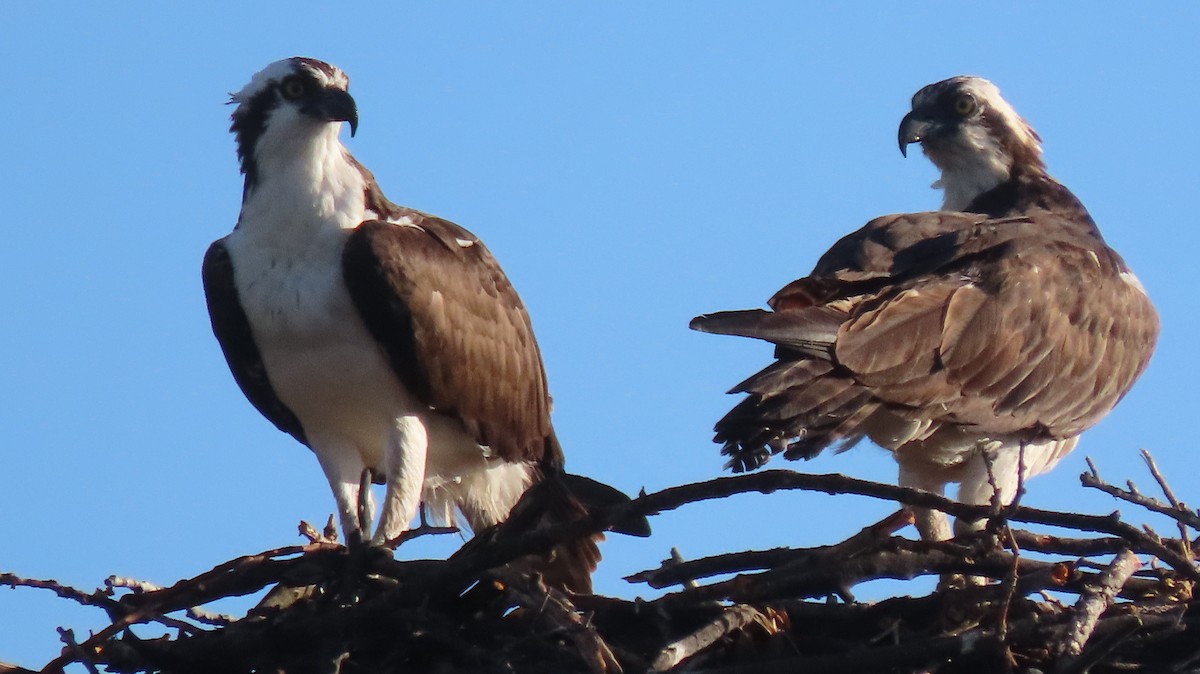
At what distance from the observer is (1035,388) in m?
8.34

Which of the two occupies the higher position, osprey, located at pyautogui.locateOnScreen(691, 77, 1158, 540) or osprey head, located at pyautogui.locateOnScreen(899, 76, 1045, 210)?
osprey head, located at pyautogui.locateOnScreen(899, 76, 1045, 210)

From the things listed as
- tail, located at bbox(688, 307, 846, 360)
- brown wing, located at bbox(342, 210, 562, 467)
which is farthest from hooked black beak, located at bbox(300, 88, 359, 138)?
tail, located at bbox(688, 307, 846, 360)

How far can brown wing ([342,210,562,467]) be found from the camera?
7.93 meters

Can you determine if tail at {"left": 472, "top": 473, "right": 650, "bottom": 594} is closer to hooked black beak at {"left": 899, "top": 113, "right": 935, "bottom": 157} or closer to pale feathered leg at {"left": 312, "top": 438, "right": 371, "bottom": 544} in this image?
pale feathered leg at {"left": 312, "top": 438, "right": 371, "bottom": 544}

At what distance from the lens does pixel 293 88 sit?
8344 millimetres

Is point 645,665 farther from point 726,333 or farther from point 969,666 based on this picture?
point 726,333

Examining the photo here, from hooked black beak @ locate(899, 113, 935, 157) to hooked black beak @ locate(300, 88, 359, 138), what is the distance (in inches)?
116

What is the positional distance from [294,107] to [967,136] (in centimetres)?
345

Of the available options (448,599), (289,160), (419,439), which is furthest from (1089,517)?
(289,160)

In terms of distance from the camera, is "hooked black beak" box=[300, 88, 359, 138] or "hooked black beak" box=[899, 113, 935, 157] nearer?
"hooked black beak" box=[300, 88, 359, 138]

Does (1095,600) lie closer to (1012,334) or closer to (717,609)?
(717,609)

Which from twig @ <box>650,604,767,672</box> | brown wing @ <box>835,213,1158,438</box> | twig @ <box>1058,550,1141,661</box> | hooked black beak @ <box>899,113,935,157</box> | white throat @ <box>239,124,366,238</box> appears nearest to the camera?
twig @ <box>1058,550,1141,661</box>

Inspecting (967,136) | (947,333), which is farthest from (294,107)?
(967,136)

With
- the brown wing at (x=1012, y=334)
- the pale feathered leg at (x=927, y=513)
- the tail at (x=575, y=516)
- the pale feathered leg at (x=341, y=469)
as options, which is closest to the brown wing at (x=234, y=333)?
the pale feathered leg at (x=341, y=469)
